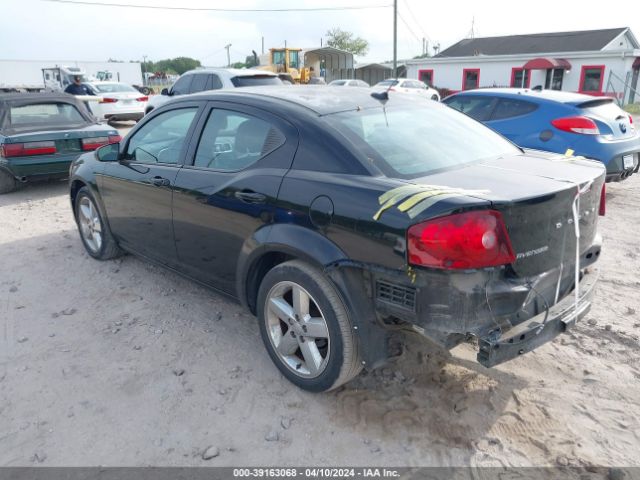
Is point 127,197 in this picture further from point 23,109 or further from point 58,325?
point 23,109

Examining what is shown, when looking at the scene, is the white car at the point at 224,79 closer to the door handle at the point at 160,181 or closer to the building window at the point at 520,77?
the door handle at the point at 160,181

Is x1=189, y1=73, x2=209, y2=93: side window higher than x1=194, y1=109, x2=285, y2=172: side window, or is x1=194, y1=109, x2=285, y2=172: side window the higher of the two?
x1=189, y1=73, x2=209, y2=93: side window

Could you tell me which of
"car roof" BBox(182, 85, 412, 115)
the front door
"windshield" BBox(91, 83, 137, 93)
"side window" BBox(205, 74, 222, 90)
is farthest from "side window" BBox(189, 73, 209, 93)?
"car roof" BBox(182, 85, 412, 115)

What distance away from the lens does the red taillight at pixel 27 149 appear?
7.28m

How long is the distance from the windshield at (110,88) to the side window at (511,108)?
44.6 ft

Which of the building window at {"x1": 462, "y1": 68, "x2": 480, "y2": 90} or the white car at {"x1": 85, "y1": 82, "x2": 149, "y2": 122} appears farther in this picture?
the building window at {"x1": 462, "y1": 68, "x2": 480, "y2": 90}

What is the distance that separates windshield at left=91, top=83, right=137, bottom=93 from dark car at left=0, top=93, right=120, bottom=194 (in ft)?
30.8

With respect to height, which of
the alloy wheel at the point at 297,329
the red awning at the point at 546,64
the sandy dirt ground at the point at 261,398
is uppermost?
the red awning at the point at 546,64

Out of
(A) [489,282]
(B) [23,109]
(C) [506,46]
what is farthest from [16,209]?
(C) [506,46]

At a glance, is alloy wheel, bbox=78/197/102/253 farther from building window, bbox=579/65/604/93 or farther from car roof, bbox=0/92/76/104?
building window, bbox=579/65/604/93

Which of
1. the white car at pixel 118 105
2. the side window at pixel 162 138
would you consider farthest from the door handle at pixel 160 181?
the white car at pixel 118 105

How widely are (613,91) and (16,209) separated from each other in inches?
1227

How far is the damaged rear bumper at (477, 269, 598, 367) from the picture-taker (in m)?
2.32

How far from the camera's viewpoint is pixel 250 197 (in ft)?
9.94
